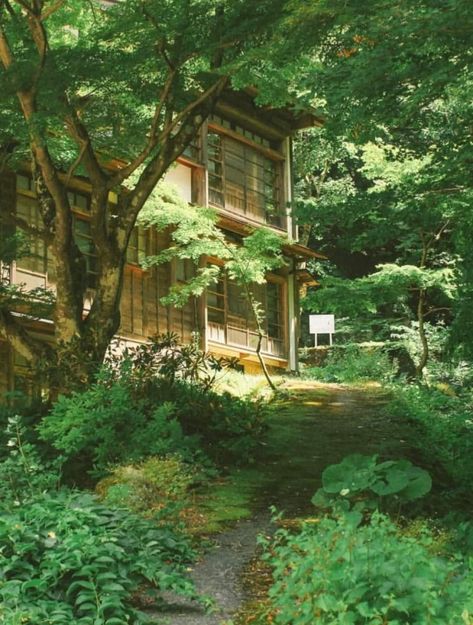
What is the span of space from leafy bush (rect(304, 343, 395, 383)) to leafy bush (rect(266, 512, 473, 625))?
18138 mm

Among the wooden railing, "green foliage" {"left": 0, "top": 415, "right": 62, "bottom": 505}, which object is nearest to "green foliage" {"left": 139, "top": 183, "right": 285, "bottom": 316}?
the wooden railing

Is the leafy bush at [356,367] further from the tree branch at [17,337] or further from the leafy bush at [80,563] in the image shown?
the leafy bush at [80,563]

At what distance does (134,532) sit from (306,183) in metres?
30.0

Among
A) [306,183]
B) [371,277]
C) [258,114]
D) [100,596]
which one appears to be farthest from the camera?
[306,183]

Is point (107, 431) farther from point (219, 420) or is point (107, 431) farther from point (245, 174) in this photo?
point (245, 174)

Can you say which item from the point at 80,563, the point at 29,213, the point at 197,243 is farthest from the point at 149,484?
the point at 197,243

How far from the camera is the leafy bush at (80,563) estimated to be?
543 cm

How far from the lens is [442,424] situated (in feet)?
45.2

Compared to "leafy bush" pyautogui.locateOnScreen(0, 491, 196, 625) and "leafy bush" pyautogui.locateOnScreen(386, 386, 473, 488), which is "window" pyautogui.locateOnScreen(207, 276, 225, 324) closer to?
"leafy bush" pyautogui.locateOnScreen(386, 386, 473, 488)

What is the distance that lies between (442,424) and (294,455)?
3.40 meters

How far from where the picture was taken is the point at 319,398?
18125 mm

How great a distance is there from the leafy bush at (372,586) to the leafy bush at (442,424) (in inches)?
193

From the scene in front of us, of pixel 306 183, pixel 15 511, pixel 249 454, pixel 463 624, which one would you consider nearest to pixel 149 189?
pixel 249 454

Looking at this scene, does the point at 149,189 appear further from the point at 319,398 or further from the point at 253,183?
the point at 253,183
